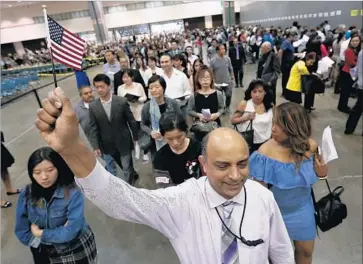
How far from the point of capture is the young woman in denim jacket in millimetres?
1784

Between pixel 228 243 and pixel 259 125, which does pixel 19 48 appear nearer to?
pixel 259 125

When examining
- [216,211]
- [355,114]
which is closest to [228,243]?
[216,211]

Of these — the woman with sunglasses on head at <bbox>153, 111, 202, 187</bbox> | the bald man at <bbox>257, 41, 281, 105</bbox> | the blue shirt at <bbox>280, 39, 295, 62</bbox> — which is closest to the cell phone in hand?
the woman with sunglasses on head at <bbox>153, 111, 202, 187</bbox>

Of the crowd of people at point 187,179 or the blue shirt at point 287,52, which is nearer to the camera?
the crowd of people at point 187,179

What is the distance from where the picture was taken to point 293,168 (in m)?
1.83

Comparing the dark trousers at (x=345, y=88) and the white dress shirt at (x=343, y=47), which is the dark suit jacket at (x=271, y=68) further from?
the white dress shirt at (x=343, y=47)

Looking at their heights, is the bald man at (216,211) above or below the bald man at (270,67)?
above

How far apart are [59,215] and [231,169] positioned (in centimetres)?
128

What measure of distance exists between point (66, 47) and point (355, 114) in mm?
4833

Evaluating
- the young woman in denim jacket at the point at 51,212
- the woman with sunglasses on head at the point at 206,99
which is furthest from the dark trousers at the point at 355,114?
the young woman in denim jacket at the point at 51,212

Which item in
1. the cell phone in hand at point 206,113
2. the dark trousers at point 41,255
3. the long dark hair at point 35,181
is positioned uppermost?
the long dark hair at point 35,181

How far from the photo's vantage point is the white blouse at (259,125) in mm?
3029

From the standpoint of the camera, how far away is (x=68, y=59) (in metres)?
3.55

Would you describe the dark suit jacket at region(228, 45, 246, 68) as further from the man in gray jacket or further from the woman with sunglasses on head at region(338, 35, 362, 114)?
the man in gray jacket
